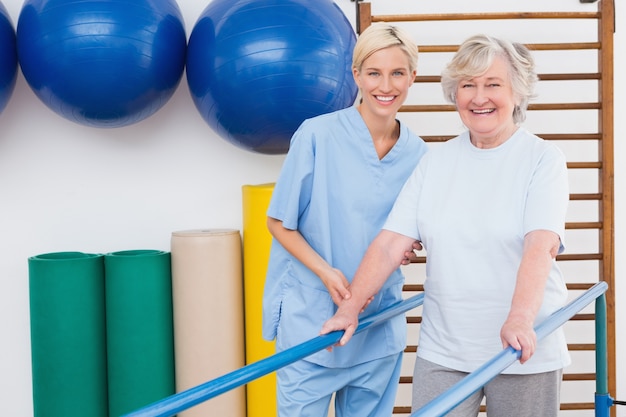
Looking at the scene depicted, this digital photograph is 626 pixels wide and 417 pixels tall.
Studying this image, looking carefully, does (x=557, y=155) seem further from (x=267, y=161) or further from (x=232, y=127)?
(x=267, y=161)

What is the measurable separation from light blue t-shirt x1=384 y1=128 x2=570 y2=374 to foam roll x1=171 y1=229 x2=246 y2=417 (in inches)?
51.8

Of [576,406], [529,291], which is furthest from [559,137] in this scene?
[529,291]

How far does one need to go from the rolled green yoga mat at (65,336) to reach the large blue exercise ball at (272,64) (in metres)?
0.84

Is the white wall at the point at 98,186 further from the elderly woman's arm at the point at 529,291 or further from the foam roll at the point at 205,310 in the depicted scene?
the elderly woman's arm at the point at 529,291

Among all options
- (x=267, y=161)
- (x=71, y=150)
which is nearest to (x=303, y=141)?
(x=267, y=161)

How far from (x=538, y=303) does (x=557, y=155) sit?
1.07 ft

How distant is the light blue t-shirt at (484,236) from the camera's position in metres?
1.48

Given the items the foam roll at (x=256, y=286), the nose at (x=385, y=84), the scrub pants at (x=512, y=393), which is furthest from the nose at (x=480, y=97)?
the foam roll at (x=256, y=286)

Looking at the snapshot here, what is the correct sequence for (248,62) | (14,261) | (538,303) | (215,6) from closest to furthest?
1. (538,303)
2. (248,62)
3. (215,6)
4. (14,261)

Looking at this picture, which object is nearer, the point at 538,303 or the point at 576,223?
the point at 538,303

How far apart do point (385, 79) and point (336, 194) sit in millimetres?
326

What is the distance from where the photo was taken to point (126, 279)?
272 cm

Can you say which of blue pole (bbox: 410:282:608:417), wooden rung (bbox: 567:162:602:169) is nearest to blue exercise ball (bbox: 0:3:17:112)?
blue pole (bbox: 410:282:608:417)

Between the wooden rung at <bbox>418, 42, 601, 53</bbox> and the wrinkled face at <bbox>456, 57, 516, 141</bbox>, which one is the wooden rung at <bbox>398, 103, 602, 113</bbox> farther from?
the wrinkled face at <bbox>456, 57, 516, 141</bbox>
